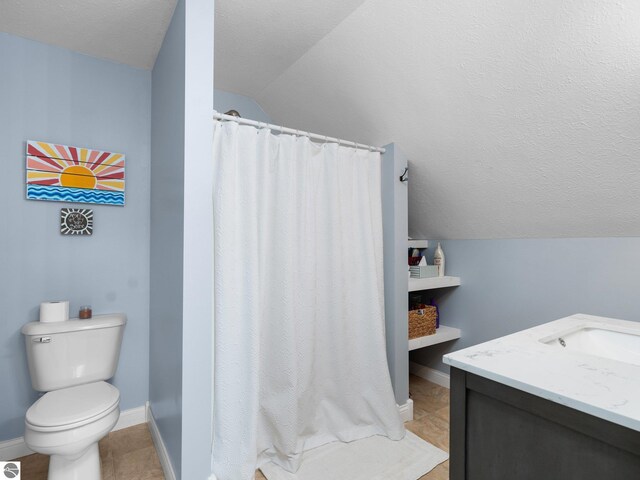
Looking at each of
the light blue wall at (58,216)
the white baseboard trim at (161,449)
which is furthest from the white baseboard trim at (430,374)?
the light blue wall at (58,216)

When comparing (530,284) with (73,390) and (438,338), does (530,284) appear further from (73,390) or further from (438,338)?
(73,390)

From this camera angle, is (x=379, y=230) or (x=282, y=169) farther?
(x=379, y=230)

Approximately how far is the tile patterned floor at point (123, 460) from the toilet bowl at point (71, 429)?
0.64 feet

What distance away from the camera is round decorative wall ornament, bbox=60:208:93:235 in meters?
1.95

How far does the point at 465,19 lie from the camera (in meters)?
1.44

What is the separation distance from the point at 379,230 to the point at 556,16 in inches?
50.0

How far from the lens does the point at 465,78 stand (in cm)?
162

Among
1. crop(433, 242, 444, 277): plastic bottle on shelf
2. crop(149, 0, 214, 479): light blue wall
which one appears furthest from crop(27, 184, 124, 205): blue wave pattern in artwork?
crop(433, 242, 444, 277): plastic bottle on shelf

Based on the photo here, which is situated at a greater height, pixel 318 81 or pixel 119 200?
pixel 318 81

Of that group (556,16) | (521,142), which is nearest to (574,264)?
(521,142)

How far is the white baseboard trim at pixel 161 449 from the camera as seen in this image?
1.57 meters

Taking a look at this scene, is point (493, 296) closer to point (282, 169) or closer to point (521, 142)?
point (521, 142)

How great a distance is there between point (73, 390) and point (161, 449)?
21.5 inches

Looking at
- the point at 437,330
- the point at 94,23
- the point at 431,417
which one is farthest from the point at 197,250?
the point at 437,330
